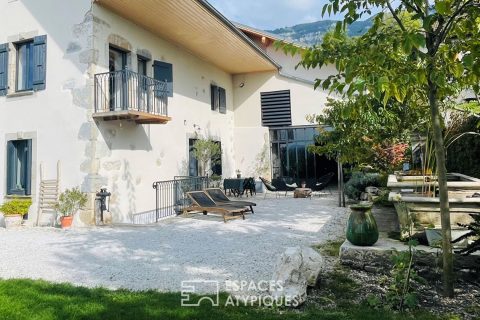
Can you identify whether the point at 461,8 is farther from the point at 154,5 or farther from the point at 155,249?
the point at 154,5

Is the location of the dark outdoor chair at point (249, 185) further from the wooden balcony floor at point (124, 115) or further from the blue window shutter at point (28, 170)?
the blue window shutter at point (28, 170)

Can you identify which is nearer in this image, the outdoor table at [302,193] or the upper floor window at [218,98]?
the outdoor table at [302,193]

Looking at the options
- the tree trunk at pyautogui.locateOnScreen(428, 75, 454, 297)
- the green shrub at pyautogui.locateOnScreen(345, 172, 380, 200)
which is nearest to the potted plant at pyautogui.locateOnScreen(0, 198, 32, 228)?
the tree trunk at pyautogui.locateOnScreen(428, 75, 454, 297)

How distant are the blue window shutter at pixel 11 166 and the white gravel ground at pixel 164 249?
1786 mm

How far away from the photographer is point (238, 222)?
857cm

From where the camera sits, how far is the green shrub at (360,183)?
11172 millimetres

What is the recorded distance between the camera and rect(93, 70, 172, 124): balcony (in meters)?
8.60

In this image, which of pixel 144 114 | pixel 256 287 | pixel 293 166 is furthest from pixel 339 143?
pixel 293 166

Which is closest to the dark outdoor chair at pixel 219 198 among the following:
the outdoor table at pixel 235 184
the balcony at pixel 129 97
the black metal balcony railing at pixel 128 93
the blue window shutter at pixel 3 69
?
the balcony at pixel 129 97

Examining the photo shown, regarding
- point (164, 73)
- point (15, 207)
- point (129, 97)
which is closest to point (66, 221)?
point (15, 207)

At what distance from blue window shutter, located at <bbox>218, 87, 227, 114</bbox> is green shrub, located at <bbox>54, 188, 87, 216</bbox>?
28.1 feet

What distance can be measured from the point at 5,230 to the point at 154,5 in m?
6.99

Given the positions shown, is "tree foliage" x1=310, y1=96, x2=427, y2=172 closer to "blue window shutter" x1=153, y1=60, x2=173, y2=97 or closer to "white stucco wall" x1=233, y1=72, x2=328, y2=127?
"blue window shutter" x1=153, y1=60, x2=173, y2=97

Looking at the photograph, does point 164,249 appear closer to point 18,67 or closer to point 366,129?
point 366,129
